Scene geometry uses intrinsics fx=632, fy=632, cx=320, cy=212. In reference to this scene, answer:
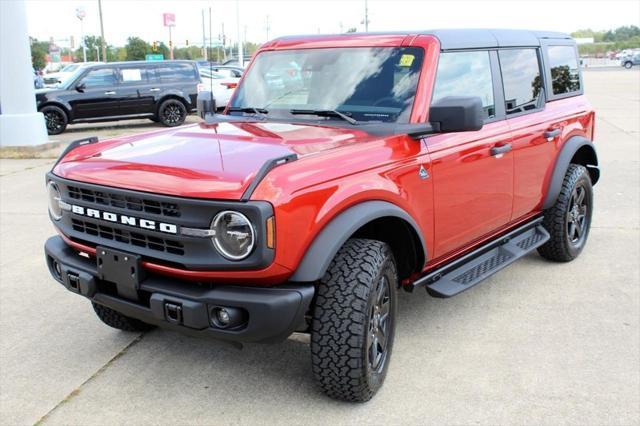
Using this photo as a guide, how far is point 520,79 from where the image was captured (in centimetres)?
477

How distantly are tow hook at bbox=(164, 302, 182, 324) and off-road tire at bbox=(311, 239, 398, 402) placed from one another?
2.10 ft

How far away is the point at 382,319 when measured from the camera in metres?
3.37

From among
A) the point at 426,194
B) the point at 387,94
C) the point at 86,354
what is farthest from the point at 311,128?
the point at 86,354

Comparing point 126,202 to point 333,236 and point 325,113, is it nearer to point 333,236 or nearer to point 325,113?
point 333,236

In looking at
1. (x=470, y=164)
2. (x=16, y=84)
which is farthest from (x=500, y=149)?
(x=16, y=84)

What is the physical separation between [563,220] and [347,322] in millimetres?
2913

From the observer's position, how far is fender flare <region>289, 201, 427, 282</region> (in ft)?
9.31

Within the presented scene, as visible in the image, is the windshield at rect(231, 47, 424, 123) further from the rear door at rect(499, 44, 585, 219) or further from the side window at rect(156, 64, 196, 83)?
the side window at rect(156, 64, 196, 83)

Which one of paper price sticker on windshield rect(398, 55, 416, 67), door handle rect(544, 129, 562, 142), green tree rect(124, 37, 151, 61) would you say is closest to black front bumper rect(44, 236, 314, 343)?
paper price sticker on windshield rect(398, 55, 416, 67)

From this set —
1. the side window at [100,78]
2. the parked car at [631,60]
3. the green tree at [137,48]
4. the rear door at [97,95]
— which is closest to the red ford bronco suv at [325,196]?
the rear door at [97,95]

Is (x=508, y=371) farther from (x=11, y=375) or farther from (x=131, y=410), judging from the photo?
(x=11, y=375)

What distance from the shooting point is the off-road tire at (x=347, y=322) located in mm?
2988

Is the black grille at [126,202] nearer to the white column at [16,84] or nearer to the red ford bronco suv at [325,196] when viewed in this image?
the red ford bronco suv at [325,196]

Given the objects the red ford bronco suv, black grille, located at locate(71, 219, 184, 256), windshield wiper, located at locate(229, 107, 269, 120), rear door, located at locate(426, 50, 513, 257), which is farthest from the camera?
windshield wiper, located at locate(229, 107, 269, 120)
